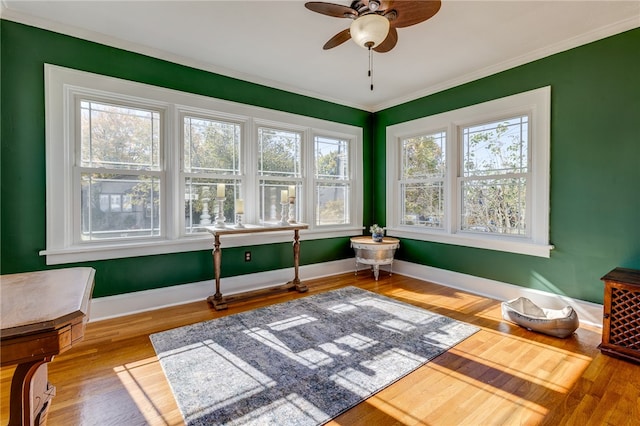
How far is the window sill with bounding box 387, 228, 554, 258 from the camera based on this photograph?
3.24m

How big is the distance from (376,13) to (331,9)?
1.07 feet

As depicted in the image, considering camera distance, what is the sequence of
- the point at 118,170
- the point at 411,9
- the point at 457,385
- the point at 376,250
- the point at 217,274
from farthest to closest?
the point at 376,250, the point at 217,274, the point at 118,170, the point at 411,9, the point at 457,385

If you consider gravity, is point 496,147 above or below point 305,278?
above

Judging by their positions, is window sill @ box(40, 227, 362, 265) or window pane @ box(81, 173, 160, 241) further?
window pane @ box(81, 173, 160, 241)

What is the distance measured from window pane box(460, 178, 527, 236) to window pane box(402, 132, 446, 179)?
0.50 meters

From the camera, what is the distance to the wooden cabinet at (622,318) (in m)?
2.22

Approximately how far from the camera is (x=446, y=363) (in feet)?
7.25

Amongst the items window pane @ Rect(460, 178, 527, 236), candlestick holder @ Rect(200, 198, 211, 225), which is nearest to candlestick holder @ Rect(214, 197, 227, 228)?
candlestick holder @ Rect(200, 198, 211, 225)

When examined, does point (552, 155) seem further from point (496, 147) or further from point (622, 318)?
point (622, 318)

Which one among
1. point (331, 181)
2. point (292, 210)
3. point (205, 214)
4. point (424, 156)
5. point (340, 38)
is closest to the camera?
point (340, 38)

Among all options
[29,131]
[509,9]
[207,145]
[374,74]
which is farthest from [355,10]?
[29,131]

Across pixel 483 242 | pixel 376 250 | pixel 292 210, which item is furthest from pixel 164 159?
pixel 483 242

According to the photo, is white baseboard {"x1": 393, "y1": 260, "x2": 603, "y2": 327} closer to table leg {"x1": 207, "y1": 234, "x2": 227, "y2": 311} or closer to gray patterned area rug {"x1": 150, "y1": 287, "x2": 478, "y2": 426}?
gray patterned area rug {"x1": 150, "y1": 287, "x2": 478, "y2": 426}

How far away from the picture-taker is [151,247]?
3232 mm
